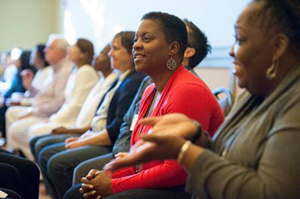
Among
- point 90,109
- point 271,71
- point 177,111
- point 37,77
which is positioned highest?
point 271,71

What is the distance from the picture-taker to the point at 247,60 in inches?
40.3

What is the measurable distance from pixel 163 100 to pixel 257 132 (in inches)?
26.1

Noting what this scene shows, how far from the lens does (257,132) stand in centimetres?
98

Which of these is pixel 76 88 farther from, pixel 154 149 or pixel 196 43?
pixel 154 149

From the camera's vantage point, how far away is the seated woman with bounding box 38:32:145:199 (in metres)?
2.41

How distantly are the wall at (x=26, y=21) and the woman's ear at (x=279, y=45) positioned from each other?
6.14 m

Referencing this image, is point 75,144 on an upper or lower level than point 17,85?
upper

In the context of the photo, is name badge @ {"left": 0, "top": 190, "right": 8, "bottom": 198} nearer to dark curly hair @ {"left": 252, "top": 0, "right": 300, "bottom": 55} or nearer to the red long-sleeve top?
the red long-sleeve top

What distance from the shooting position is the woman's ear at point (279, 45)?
98 centimetres

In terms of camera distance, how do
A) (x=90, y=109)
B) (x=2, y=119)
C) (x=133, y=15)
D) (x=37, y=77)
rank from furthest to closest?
(x=2, y=119) → (x=37, y=77) → (x=133, y=15) → (x=90, y=109)

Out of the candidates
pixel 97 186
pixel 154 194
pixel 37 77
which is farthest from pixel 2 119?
pixel 154 194

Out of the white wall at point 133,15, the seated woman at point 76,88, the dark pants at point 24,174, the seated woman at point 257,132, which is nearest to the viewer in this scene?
the seated woman at point 257,132

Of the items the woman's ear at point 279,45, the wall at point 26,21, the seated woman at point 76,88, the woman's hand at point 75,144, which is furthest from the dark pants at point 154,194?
the wall at point 26,21

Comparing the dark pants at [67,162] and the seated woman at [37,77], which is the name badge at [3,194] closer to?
the dark pants at [67,162]
